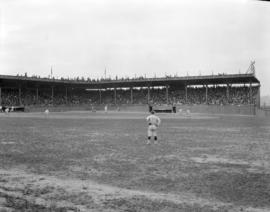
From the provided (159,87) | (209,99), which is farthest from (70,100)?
(209,99)

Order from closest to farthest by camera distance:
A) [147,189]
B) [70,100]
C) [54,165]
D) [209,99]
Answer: [147,189] → [54,165] → [209,99] → [70,100]

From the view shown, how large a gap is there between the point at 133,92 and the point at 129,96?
130 cm

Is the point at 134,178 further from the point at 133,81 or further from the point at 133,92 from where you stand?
the point at 133,92

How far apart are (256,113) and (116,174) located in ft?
144

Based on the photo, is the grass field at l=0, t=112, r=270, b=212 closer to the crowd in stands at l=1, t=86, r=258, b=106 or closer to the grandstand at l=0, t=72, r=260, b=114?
the grandstand at l=0, t=72, r=260, b=114

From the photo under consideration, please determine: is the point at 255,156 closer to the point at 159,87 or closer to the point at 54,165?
the point at 54,165

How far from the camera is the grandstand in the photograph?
2530 inches

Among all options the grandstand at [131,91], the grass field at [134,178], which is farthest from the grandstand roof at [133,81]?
the grass field at [134,178]

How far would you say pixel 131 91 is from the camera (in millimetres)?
72750

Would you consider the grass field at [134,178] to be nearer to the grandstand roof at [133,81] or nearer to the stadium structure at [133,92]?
the stadium structure at [133,92]

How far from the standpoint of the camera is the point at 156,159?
39.7 ft

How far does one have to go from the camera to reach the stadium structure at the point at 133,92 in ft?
208

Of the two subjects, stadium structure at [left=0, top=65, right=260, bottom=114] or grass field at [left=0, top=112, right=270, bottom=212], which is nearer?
grass field at [left=0, top=112, right=270, bottom=212]

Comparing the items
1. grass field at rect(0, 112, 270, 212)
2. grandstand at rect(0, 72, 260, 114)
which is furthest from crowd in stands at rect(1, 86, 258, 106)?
grass field at rect(0, 112, 270, 212)
